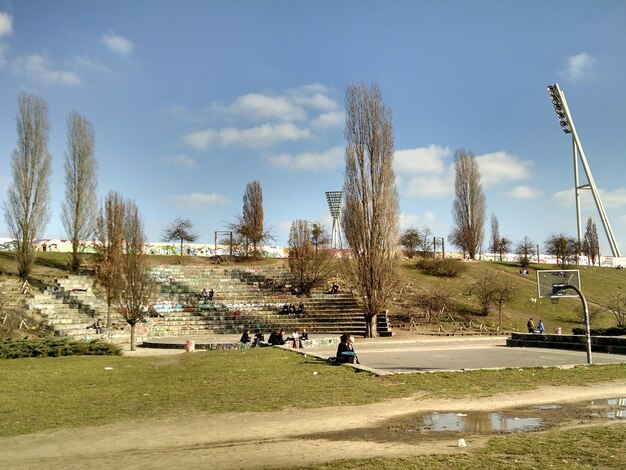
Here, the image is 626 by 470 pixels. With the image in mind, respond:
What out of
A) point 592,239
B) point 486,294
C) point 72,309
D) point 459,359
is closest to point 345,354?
point 459,359

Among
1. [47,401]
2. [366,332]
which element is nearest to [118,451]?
[47,401]

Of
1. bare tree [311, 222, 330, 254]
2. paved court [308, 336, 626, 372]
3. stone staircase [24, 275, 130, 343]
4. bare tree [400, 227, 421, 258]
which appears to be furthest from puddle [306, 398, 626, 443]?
bare tree [400, 227, 421, 258]

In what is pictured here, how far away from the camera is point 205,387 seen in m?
13.4

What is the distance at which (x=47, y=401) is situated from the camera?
11.6 meters

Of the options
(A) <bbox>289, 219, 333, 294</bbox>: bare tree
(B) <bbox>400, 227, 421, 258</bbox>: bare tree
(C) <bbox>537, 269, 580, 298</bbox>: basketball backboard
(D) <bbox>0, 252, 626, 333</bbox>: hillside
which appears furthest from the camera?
(B) <bbox>400, 227, 421, 258</bbox>: bare tree

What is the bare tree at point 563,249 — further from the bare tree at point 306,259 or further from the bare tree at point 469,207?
the bare tree at point 306,259

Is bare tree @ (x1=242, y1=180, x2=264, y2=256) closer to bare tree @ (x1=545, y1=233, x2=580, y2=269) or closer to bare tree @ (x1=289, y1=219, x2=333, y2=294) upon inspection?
bare tree @ (x1=289, y1=219, x2=333, y2=294)

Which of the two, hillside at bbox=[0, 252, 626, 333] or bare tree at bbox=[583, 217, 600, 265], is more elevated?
bare tree at bbox=[583, 217, 600, 265]

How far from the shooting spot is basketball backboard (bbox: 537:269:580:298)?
20.1 m

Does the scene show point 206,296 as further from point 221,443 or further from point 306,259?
point 221,443

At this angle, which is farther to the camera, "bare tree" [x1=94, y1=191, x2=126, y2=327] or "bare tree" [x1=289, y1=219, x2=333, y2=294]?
"bare tree" [x1=289, y1=219, x2=333, y2=294]

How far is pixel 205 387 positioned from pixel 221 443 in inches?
224

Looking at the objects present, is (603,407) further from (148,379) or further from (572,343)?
(572,343)

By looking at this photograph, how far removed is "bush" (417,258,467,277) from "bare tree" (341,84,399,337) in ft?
71.5
